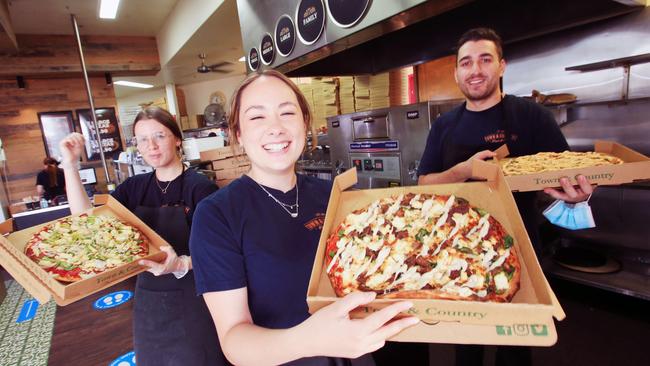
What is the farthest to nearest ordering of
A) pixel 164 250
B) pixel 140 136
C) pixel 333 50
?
1. pixel 333 50
2. pixel 140 136
3. pixel 164 250

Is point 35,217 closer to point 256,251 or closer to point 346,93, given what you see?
point 346,93

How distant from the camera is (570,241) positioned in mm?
2867

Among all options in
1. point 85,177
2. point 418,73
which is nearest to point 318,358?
point 418,73

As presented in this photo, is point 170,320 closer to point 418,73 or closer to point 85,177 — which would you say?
point 418,73

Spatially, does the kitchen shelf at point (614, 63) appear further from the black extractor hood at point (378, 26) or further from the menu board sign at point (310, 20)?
the menu board sign at point (310, 20)

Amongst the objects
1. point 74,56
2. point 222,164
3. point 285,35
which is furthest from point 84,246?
point 74,56

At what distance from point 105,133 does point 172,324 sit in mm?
7839

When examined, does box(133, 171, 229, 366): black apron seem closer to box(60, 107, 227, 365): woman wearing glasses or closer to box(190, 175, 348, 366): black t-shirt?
box(60, 107, 227, 365): woman wearing glasses

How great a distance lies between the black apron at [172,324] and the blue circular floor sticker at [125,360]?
141cm

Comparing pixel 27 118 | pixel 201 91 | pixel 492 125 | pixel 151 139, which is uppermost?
pixel 201 91

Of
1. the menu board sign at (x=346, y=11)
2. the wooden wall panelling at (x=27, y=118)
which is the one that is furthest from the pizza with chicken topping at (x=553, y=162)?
the wooden wall panelling at (x=27, y=118)

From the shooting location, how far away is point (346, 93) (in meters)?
3.94

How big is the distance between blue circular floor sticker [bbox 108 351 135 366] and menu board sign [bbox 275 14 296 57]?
105 inches

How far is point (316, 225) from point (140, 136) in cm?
107
